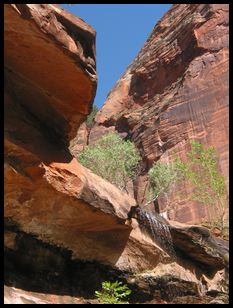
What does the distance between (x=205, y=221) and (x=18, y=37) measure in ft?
75.3

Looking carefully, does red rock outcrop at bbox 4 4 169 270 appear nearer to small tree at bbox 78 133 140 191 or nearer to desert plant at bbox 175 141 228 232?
desert plant at bbox 175 141 228 232

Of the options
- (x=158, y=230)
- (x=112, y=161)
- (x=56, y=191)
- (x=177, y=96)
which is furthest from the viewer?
(x=177, y=96)

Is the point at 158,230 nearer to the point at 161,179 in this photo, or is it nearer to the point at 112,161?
the point at 112,161

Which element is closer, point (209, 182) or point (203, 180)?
point (209, 182)

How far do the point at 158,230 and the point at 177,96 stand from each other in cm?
2450

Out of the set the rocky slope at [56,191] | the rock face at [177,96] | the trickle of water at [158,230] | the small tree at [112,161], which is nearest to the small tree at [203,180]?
the small tree at [112,161]

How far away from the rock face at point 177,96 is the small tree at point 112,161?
7.89ft

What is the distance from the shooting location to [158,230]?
14844 millimetres

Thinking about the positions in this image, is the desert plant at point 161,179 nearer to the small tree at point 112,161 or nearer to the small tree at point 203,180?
the small tree at point 203,180

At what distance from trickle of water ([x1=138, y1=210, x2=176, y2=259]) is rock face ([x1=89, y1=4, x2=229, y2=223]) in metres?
15.7

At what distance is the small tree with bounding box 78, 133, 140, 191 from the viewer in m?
28.0

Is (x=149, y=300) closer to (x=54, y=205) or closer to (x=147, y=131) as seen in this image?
(x=54, y=205)

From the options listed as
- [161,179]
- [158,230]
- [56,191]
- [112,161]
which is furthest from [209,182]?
[56,191]

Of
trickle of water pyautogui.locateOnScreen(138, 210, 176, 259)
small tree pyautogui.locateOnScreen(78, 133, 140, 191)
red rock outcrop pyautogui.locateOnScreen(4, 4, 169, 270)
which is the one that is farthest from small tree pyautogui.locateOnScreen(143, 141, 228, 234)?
red rock outcrop pyautogui.locateOnScreen(4, 4, 169, 270)
